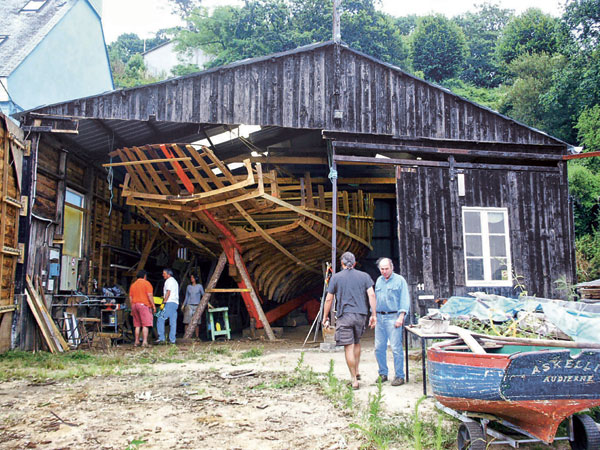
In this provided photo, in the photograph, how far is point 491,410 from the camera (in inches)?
148

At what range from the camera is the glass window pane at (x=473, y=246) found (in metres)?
10.1

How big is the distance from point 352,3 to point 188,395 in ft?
114

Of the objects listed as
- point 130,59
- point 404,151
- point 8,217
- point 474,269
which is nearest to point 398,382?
point 474,269

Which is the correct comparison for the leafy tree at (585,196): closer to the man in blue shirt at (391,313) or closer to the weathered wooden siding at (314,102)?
the weathered wooden siding at (314,102)

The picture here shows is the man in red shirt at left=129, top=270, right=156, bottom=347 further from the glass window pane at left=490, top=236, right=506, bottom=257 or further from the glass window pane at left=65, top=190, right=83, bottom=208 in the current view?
the glass window pane at left=490, top=236, right=506, bottom=257

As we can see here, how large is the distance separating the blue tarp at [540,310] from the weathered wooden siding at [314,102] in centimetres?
477

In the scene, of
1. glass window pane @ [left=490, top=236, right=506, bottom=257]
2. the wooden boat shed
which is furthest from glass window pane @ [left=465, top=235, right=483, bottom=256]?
glass window pane @ [left=490, top=236, right=506, bottom=257]

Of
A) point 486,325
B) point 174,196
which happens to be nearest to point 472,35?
point 174,196

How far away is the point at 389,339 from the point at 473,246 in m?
4.66

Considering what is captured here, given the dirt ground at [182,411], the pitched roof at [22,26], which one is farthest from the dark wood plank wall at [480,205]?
the pitched roof at [22,26]

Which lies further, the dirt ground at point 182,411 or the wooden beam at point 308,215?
the wooden beam at point 308,215

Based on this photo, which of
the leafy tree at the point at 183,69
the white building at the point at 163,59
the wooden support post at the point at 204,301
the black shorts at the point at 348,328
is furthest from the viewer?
the white building at the point at 163,59

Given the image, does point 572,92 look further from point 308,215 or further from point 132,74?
point 132,74

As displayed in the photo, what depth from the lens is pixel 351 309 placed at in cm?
594
